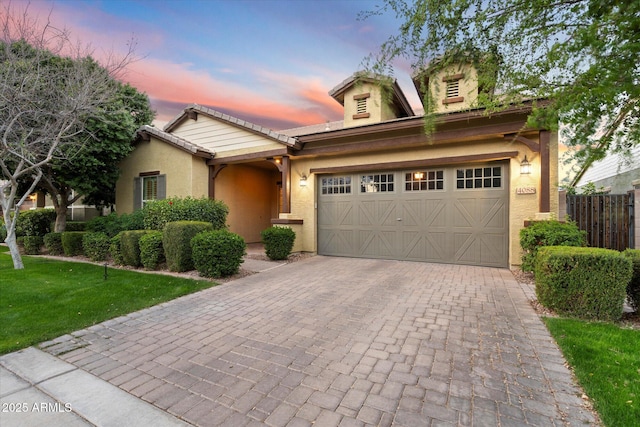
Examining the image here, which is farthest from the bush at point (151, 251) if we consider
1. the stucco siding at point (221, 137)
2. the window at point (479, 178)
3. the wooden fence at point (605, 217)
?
the wooden fence at point (605, 217)

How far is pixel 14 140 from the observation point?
7184 mm

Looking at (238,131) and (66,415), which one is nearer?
(66,415)

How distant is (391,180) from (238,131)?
5648mm

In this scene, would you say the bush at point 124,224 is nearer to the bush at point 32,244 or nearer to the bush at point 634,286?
the bush at point 32,244

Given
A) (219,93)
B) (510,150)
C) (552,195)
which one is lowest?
(552,195)

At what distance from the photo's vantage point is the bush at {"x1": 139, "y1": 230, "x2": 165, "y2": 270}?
22.3 feet

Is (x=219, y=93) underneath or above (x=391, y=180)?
above

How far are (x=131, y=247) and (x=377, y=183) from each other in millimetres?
6691

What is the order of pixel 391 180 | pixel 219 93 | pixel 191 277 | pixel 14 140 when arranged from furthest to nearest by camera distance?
pixel 219 93 < pixel 391 180 < pixel 14 140 < pixel 191 277

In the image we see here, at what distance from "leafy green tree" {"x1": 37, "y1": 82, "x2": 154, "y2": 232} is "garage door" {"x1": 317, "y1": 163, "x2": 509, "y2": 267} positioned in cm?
689

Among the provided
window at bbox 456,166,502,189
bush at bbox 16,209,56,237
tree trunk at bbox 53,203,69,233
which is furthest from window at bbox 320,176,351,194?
bush at bbox 16,209,56,237

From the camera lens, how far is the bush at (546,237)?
18.2 ft

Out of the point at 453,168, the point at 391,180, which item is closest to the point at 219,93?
the point at 391,180

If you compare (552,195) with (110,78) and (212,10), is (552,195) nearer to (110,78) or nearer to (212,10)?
(212,10)
